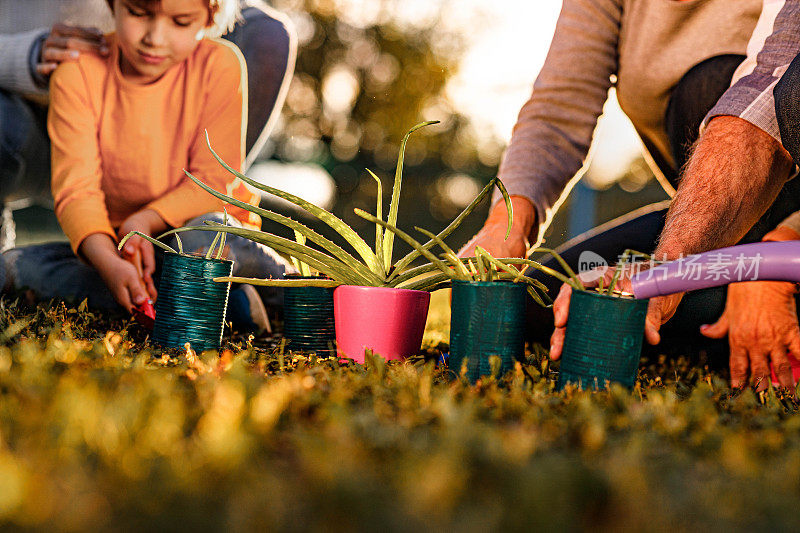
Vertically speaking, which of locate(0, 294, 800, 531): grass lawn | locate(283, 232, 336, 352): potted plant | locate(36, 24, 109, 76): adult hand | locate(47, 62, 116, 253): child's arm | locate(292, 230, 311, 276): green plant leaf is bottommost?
locate(0, 294, 800, 531): grass lawn

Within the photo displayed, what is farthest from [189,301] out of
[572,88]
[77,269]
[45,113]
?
[572,88]

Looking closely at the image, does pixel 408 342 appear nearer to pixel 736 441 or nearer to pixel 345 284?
pixel 345 284

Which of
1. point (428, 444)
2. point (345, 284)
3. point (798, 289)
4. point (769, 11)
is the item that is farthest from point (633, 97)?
point (428, 444)

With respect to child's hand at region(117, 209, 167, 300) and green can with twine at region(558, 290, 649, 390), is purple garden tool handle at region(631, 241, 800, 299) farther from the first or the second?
child's hand at region(117, 209, 167, 300)

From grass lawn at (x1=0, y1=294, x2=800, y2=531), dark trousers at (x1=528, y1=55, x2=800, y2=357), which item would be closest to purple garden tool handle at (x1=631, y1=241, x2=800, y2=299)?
grass lawn at (x1=0, y1=294, x2=800, y2=531)

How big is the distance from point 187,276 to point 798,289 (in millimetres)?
1195

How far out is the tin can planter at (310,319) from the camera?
3.64ft

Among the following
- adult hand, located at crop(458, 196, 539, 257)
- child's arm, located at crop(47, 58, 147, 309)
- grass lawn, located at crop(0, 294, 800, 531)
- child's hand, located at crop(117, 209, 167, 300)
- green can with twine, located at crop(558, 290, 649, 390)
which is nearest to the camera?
grass lawn, located at crop(0, 294, 800, 531)

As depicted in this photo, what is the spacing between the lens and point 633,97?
1.87 m

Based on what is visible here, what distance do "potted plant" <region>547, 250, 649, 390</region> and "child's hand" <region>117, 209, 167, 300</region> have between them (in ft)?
3.78

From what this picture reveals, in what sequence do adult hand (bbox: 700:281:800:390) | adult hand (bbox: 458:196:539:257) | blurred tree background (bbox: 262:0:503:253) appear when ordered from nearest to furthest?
adult hand (bbox: 700:281:800:390) < adult hand (bbox: 458:196:539:257) < blurred tree background (bbox: 262:0:503:253)

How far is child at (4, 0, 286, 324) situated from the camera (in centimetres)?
178

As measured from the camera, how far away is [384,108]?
629 cm

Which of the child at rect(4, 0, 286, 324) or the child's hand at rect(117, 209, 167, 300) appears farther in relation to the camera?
the child at rect(4, 0, 286, 324)
